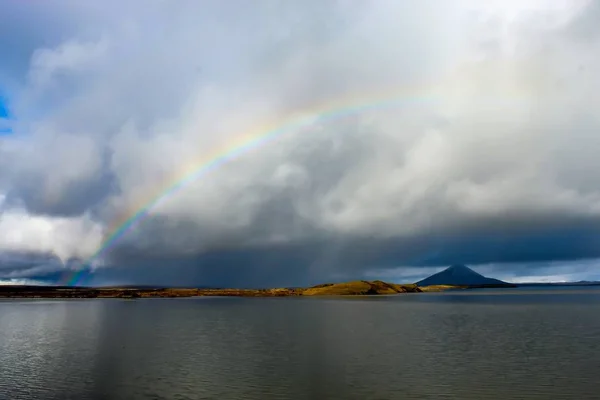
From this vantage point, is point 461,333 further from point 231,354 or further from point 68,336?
point 68,336

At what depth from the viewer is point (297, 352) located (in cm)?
6244

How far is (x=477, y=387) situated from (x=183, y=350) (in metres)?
41.9

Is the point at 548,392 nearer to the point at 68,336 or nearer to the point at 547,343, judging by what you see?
the point at 547,343

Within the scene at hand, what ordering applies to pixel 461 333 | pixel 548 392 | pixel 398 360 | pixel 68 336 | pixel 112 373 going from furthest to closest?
pixel 68 336, pixel 461 333, pixel 398 360, pixel 112 373, pixel 548 392

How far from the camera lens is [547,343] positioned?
66500 millimetres

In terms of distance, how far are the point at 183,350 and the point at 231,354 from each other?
8.93m

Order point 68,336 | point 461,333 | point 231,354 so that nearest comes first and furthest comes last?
1. point 231,354
2. point 461,333
3. point 68,336

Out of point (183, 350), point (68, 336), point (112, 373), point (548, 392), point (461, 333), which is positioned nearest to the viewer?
point (548, 392)

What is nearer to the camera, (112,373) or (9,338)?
(112,373)

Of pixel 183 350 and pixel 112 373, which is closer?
pixel 112 373

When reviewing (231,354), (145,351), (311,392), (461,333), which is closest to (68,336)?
(145,351)

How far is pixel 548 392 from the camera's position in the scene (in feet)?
127

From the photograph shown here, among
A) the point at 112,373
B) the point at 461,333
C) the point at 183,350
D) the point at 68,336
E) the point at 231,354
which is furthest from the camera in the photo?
the point at 68,336

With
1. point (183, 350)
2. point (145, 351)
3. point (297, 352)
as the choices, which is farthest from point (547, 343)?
point (145, 351)
